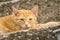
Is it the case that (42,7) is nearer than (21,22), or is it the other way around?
(21,22)

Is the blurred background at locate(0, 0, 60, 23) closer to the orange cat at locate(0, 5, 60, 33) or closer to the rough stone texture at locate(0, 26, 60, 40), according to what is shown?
the orange cat at locate(0, 5, 60, 33)

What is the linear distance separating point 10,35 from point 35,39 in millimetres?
422

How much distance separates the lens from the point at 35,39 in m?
4.05

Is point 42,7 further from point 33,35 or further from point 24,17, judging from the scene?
point 33,35

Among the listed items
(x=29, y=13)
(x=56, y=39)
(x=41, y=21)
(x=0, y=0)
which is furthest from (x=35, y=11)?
(x=0, y=0)

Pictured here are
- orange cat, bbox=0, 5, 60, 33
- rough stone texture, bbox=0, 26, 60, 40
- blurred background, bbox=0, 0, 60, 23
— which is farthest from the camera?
blurred background, bbox=0, 0, 60, 23

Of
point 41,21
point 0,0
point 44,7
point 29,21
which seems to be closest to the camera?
point 29,21

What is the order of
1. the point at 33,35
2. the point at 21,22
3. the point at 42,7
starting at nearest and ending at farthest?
the point at 33,35 → the point at 21,22 → the point at 42,7

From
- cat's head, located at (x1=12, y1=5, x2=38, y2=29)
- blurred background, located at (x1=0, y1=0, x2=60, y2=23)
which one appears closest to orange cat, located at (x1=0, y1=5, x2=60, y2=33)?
cat's head, located at (x1=12, y1=5, x2=38, y2=29)

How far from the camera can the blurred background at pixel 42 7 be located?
645 cm

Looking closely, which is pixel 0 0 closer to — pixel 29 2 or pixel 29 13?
pixel 29 2

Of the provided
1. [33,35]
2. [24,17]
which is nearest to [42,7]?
[24,17]

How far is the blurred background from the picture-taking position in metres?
6.45

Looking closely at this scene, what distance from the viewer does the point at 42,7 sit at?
6.90m
